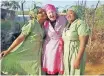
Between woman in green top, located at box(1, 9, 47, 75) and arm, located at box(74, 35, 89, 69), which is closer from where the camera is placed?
arm, located at box(74, 35, 89, 69)

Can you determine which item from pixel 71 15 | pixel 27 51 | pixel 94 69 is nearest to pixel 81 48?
pixel 71 15

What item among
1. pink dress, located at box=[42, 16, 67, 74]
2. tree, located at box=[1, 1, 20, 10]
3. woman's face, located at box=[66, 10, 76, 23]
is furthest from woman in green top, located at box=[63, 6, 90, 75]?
tree, located at box=[1, 1, 20, 10]

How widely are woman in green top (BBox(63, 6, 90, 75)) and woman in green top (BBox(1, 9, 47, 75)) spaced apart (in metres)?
0.34

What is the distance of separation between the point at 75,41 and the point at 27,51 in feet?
2.16

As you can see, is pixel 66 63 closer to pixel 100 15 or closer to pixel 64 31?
pixel 64 31

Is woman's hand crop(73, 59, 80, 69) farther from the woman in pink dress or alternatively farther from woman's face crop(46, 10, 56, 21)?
woman's face crop(46, 10, 56, 21)

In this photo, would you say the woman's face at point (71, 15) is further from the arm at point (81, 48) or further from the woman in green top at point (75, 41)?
the arm at point (81, 48)

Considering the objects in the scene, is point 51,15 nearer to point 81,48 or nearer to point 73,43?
point 73,43

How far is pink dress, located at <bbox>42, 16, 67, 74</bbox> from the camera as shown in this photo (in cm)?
369

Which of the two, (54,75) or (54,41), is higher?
(54,41)

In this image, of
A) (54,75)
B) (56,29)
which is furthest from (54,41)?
(54,75)

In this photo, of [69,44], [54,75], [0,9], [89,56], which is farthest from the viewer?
[89,56]

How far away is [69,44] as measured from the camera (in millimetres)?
3580

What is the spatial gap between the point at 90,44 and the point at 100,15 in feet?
2.12
